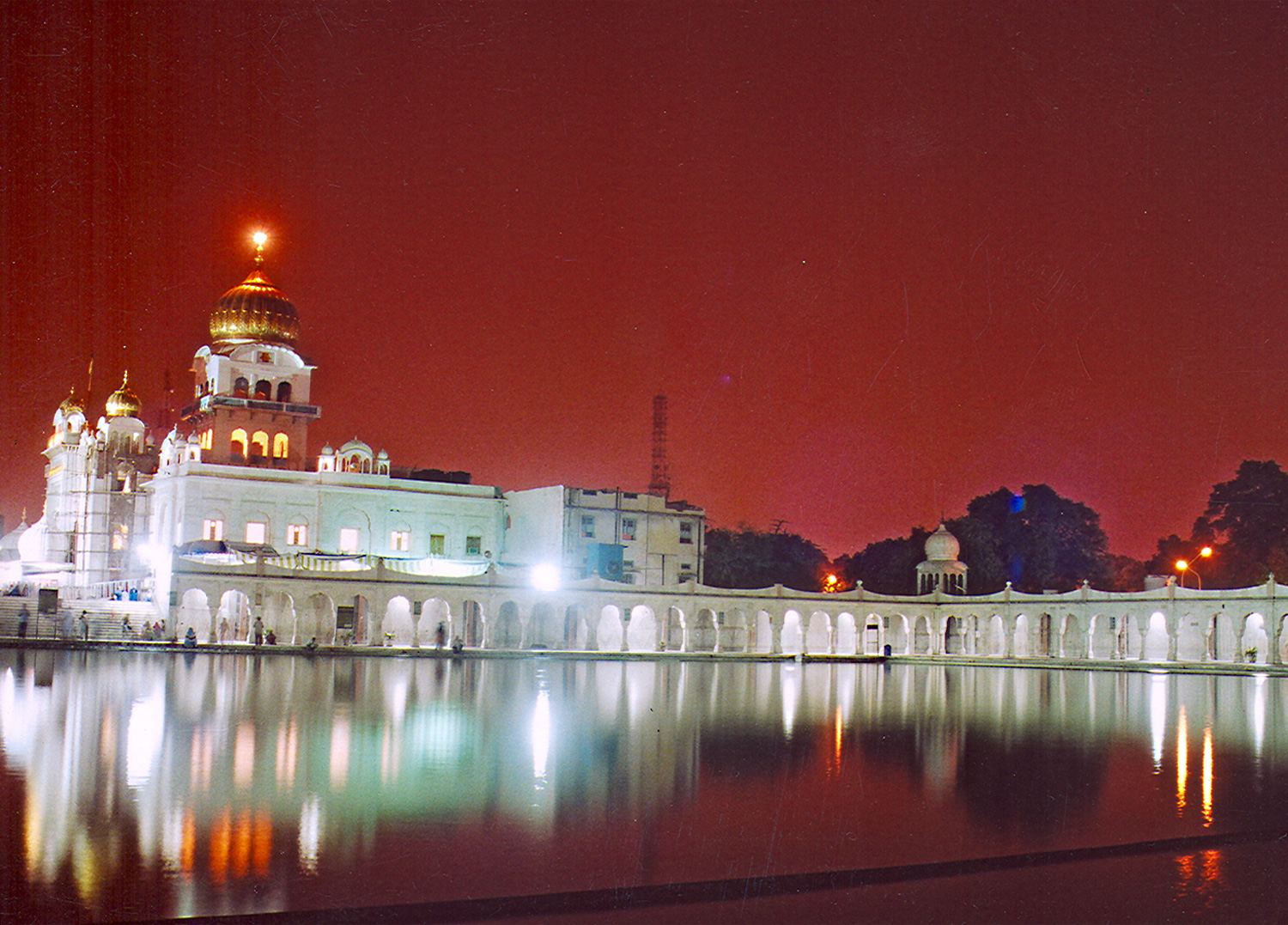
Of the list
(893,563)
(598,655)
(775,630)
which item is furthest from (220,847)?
(893,563)

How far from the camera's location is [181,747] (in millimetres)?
13711

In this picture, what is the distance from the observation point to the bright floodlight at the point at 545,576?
51.1 metres

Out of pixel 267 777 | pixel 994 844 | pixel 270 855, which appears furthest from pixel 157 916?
pixel 994 844

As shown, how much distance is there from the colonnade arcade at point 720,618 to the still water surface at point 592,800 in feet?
80.4

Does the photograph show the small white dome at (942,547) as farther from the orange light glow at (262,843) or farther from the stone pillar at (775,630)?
the orange light glow at (262,843)

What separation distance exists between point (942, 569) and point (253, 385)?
34.6 meters

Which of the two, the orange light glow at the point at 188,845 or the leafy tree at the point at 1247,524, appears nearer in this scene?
the orange light glow at the point at 188,845

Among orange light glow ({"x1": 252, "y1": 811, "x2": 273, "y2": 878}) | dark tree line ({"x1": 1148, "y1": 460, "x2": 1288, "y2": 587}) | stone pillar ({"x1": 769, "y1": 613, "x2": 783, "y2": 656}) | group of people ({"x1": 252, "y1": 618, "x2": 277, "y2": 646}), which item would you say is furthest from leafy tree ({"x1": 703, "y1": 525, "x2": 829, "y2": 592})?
orange light glow ({"x1": 252, "y1": 811, "x2": 273, "y2": 878})

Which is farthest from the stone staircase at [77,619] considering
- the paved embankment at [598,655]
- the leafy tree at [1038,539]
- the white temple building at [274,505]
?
the leafy tree at [1038,539]

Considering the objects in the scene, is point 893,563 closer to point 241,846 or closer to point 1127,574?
point 1127,574

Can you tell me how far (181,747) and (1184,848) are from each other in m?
10.0

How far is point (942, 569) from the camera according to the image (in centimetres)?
6319

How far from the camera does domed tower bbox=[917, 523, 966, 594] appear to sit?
63219mm

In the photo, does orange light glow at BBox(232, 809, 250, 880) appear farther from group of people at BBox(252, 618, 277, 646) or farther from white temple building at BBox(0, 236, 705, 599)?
white temple building at BBox(0, 236, 705, 599)
